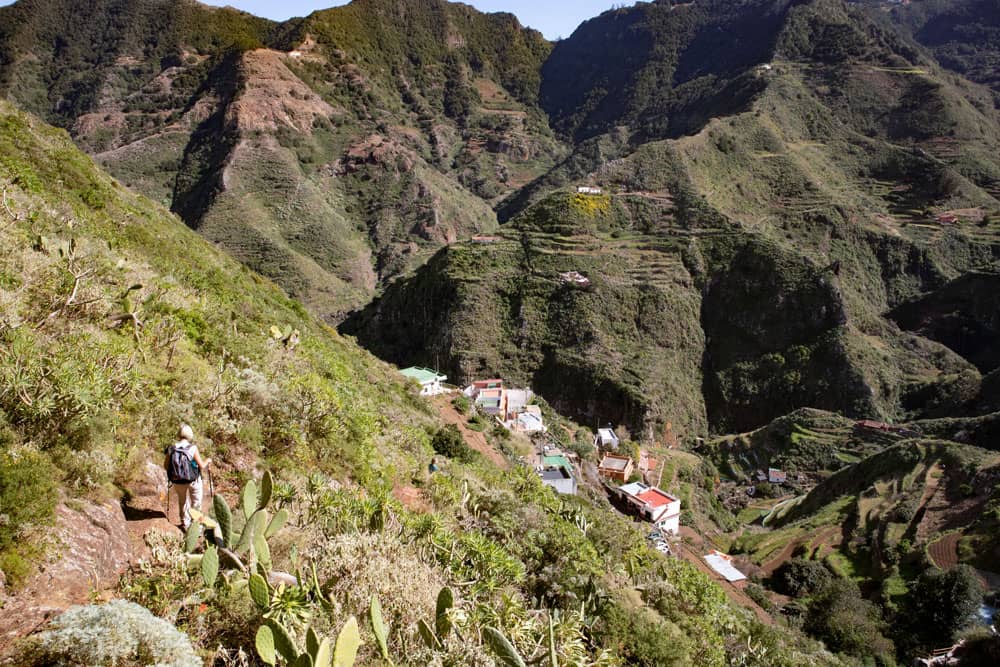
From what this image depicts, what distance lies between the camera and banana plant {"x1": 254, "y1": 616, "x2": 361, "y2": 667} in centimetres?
279

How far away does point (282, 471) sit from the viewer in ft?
18.6

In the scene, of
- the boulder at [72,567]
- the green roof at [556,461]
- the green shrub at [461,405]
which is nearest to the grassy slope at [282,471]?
the boulder at [72,567]

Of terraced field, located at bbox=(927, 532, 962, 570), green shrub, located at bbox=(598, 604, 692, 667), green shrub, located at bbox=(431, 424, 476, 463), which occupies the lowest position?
terraced field, located at bbox=(927, 532, 962, 570)

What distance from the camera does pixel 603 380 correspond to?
50.2 m

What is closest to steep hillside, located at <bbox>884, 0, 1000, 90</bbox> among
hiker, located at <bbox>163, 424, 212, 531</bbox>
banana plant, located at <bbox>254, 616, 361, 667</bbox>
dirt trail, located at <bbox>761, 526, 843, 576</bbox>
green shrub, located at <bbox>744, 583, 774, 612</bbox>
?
dirt trail, located at <bbox>761, 526, 843, 576</bbox>

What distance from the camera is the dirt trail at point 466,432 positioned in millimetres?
16388

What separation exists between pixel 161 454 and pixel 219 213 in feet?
245

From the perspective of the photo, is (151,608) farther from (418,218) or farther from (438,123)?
(438,123)

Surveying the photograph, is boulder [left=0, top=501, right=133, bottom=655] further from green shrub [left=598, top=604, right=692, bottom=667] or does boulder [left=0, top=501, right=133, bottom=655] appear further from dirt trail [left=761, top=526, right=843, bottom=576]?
dirt trail [left=761, top=526, right=843, bottom=576]

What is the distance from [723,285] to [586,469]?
3961 cm

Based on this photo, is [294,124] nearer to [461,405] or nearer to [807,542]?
[461,405]

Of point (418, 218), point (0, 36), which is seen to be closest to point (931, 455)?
point (418, 218)

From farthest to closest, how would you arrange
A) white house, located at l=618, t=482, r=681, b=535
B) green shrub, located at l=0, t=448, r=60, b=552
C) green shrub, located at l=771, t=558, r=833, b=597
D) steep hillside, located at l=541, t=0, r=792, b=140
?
steep hillside, located at l=541, t=0, r=792, b=140 → green shrub, located at l=771, t=558, r=833, b=597 → white house, located at l=618, t=482, r=681, b=535 → green shrub, located at l=0, t=448, r=60, b=552

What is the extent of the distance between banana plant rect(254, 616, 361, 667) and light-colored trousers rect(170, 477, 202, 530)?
160 cm
